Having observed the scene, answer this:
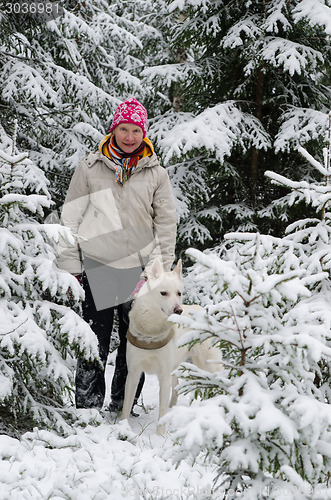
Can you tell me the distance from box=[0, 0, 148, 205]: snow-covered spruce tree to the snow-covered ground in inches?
153

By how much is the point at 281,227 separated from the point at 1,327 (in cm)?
519

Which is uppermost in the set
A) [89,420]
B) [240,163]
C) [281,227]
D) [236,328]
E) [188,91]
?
[188,91]

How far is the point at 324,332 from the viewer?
174cm

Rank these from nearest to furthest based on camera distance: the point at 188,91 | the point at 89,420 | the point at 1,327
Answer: the point at 1,327
the point at 89,420
the point at 188,91

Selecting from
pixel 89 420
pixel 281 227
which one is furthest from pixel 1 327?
pixel 281 227

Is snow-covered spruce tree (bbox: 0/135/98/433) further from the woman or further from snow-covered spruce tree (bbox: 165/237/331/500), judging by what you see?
snow-covered spruce tree (bbox: 165/237/331/500)

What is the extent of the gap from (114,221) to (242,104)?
3998mm

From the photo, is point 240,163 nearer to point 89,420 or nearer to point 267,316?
point 89,420

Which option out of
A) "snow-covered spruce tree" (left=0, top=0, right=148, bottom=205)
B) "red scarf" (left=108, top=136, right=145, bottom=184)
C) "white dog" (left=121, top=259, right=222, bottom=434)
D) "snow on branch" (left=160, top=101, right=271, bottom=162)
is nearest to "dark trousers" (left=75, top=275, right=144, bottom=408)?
"white dog" (left=121, top=259, right=222, bottom=434)

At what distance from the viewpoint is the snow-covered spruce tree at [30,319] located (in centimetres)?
284

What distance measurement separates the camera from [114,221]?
3.73 meters

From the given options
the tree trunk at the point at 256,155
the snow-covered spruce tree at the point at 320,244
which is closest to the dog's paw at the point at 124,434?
the snow-covered spruce tree at the point at 320,244

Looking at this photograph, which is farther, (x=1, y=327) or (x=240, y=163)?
(x=240, y=163)

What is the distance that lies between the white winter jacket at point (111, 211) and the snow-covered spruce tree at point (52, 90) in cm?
219
